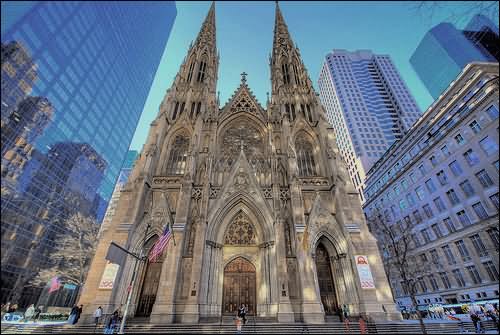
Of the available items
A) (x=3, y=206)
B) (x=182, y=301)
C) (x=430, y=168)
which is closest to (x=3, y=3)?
(x=3, y=206)

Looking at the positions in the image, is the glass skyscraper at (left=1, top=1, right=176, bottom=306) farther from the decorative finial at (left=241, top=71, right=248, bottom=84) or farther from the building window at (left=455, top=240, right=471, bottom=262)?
the building window at (left=455, top=240, right=471, bottom=262)

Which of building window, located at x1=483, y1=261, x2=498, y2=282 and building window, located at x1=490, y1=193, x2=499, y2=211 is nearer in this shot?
building window, located at x1=483, y1=261, x2=498, y2=282

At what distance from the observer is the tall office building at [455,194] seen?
76.9 ft

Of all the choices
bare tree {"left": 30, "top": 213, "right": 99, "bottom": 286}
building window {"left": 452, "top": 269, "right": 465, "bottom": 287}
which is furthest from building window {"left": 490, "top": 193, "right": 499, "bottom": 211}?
bare tree {"left": 30, "top": 213, "right": 99, "bottom": 286}

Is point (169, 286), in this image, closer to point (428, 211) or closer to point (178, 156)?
point (178, 156)

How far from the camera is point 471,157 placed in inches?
1003

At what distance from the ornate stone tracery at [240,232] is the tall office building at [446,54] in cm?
5307

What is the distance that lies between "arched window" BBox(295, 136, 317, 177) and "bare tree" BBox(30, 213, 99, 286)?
24140mm

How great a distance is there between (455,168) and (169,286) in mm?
34905

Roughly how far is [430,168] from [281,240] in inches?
1136

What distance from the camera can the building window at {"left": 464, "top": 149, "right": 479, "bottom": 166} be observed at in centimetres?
2481

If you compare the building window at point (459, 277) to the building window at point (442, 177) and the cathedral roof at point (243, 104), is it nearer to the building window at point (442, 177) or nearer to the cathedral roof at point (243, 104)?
the building window at point (442, 177)

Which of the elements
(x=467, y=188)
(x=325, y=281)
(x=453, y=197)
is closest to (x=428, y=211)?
(x=453, y=197)

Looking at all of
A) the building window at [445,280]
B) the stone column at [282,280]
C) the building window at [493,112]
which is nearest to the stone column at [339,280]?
the stone column at [282,280]
